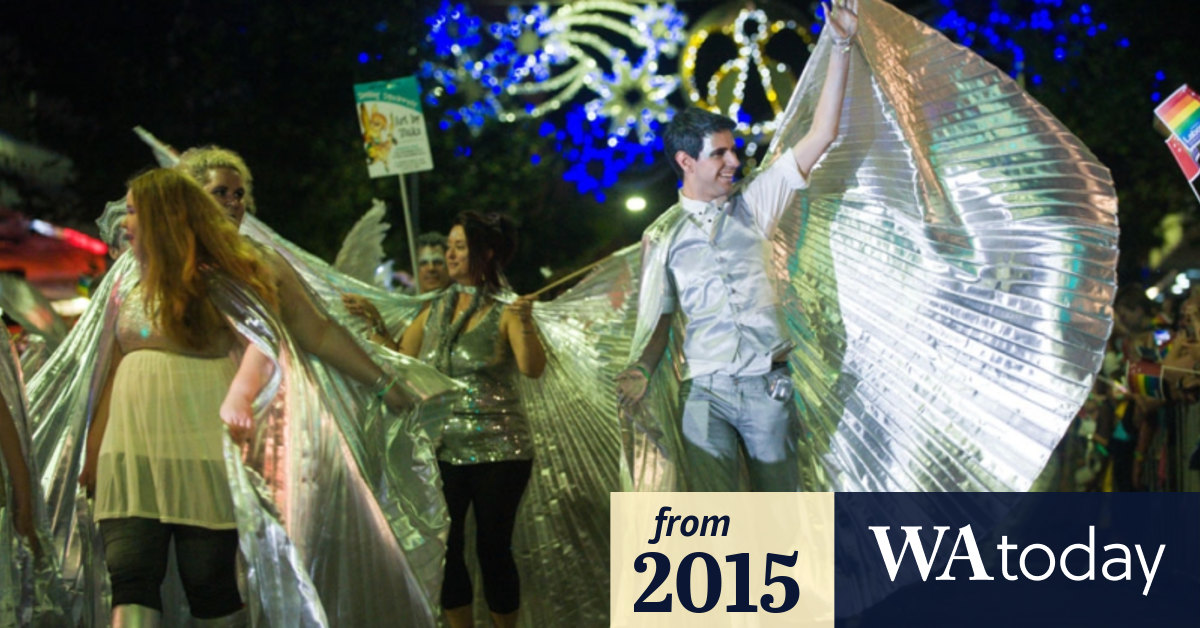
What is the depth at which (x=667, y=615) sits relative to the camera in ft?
19.3

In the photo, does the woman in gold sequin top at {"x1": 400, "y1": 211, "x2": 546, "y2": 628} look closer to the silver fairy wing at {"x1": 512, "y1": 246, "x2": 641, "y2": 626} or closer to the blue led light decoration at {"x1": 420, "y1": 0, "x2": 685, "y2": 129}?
the silver fairy wing at {"x1": 512, "y1": 246, "x2": 641, "y2": 626}

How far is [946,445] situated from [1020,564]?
4.02 m

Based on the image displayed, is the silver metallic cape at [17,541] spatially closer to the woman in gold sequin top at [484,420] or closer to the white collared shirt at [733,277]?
the woman in gold sequin top at [484,420]

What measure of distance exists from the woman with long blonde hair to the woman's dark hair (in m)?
2.04

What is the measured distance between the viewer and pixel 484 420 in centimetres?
663

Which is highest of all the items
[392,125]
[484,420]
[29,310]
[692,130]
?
[392,125]

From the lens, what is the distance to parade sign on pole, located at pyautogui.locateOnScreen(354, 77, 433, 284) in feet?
33.8

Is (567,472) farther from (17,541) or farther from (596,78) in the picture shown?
(596,78)

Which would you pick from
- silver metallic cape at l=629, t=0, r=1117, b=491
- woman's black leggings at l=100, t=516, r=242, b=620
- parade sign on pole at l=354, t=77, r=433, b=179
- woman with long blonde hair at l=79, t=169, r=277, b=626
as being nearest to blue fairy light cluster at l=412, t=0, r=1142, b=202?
parade sign on pole at l=354, t=77, r=433, b=179

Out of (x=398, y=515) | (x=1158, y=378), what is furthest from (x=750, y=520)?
(x=1158, y=378)

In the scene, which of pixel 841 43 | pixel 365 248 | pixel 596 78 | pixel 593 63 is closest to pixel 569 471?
pixel 365 248

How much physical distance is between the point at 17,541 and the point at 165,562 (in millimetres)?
598

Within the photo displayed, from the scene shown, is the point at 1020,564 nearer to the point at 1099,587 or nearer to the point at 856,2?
the point at 1099,587

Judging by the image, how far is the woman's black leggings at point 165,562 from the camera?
4.55 m
